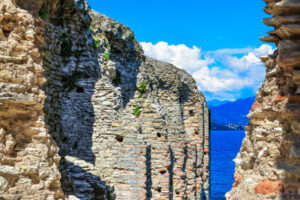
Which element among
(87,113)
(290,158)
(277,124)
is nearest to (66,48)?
(87,113)

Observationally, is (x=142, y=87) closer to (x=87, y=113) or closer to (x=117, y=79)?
(x=117, y=79)

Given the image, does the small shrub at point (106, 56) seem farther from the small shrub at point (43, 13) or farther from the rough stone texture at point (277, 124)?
the rough stone texture at point (277, 124)

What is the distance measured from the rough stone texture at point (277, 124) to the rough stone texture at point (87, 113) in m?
2.21

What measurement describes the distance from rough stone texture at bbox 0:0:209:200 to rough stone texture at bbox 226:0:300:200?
221 centimetres

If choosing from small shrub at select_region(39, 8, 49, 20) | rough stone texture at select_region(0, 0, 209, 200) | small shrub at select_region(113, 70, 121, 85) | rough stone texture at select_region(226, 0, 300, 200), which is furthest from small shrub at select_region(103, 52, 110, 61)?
rough stone texture at select_region(226, 0, 300, 200)

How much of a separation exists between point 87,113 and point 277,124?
21.6ft

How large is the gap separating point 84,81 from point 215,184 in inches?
1440

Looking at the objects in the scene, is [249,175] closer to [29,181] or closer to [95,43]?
[29,181]

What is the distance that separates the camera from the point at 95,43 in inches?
384

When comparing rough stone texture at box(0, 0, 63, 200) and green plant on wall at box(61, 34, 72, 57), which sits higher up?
green plant on wall at box(61, 34, 72, 57)

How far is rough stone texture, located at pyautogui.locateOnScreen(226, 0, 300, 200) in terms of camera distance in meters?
3.22

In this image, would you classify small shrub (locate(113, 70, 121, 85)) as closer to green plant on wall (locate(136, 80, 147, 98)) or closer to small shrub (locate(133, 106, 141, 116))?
green plant on wall (locate(136, 80, 147, 98))

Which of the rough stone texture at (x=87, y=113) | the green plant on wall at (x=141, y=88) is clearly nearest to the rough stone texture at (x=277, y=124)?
the rough stone texture at (x=87, y=113)

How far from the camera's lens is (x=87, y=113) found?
9.29m
